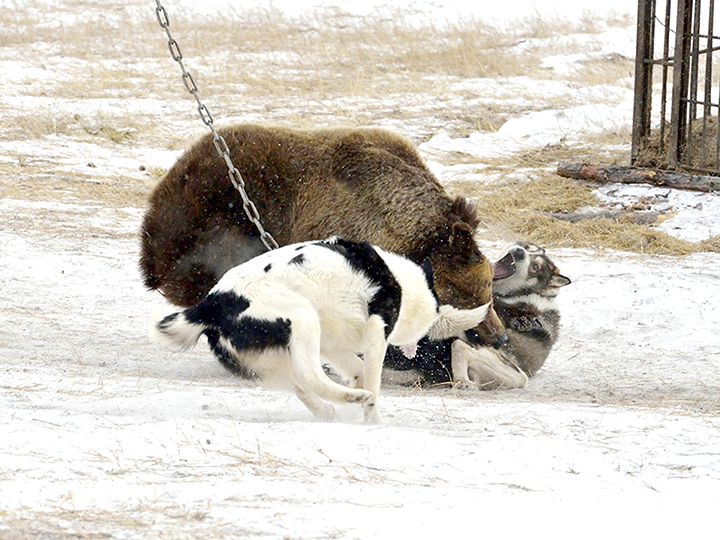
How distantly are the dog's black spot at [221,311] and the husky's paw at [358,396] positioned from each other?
2.27 ft

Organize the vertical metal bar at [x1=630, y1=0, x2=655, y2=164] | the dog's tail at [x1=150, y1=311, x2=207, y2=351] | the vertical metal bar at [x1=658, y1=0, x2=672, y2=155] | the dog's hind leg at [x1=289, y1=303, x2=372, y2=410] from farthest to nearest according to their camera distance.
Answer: the vertical metal bar at [x1=630, y1=0, x2=655, y2=164]
the vertical metal bar at [x1=658, y1=0, x2=672, y2=155]
the dog's tail at [x1=150, y1=311, x2=207, y2=351]
the dog's hind leg at [x1=289, y1=303, x2=372, y2=410]

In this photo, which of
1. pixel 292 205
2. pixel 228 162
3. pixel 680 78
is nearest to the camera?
pixel 228 162

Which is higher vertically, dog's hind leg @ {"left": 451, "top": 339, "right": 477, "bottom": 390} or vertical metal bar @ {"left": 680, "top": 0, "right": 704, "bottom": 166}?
vertical metal bar @ {"left": 680, "top": 0, "right": 704, "bottom": 166}

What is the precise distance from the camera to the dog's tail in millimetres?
4570

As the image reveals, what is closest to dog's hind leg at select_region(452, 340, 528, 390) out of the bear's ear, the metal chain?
the bear's ear

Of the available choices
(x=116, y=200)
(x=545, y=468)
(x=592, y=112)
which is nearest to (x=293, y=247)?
(x=545, y=468)

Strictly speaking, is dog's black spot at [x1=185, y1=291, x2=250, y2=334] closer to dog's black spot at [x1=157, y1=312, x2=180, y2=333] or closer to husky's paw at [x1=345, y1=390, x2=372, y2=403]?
dog's black spot at [x1=157, y1=312, x2=180, y2=333]

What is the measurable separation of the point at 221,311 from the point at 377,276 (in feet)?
2.86

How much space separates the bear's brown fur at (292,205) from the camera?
21.1ft

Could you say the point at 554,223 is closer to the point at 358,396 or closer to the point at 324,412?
the point at 324,412

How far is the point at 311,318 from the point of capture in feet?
14.7

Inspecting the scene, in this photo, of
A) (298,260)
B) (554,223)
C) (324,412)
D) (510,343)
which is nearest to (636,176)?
(554,223)

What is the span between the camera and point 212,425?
4098 millimetres

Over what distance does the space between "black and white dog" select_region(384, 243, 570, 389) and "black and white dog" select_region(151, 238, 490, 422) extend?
3.99ft
